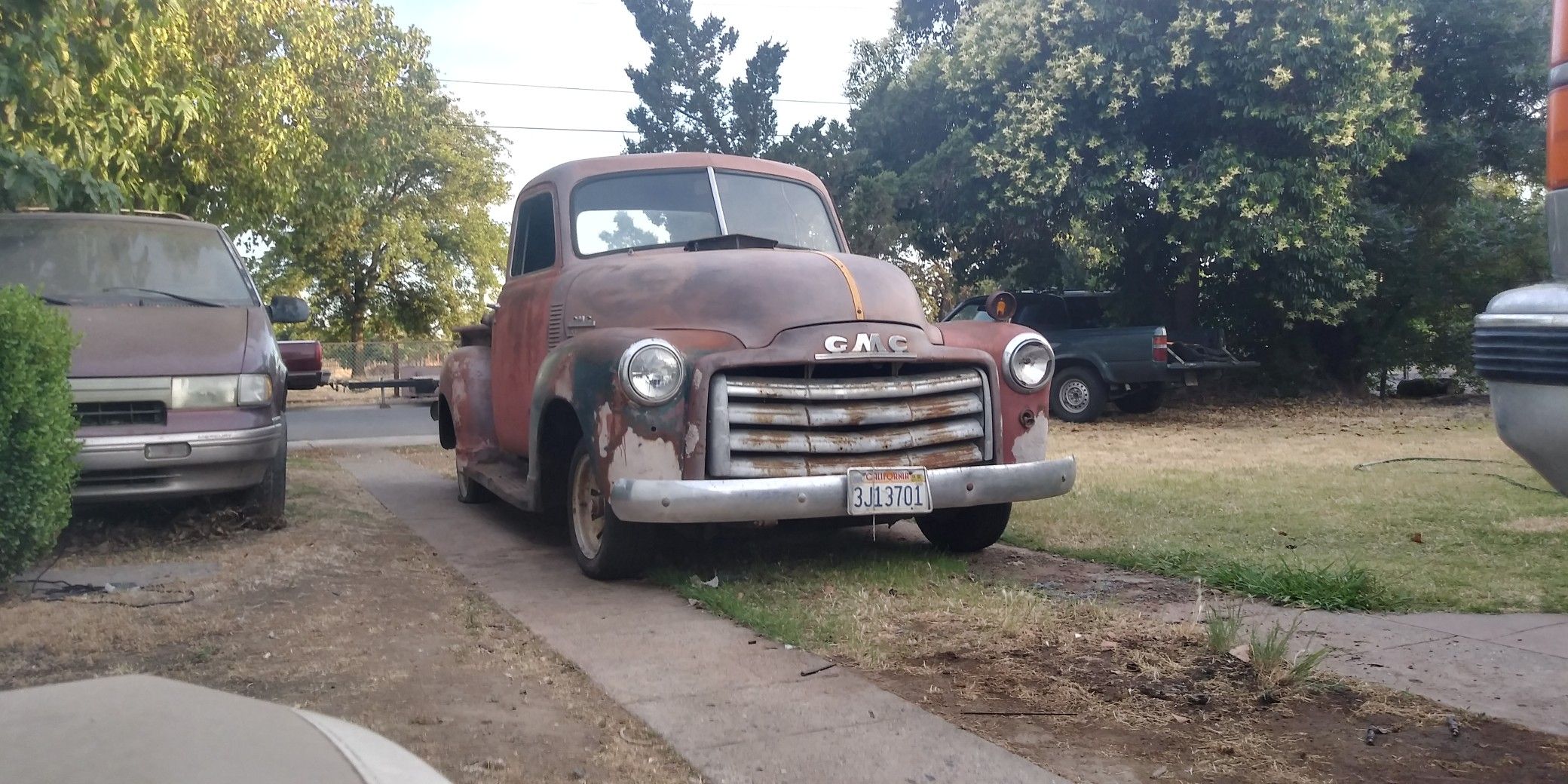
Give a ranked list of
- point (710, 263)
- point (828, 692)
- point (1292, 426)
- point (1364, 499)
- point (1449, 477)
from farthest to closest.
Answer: point (1292, 426), point (1449, 477), point (1364, 499), point (710, 263), point (828, 692)

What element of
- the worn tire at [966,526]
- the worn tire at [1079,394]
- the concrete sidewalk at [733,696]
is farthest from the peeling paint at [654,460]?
the worn tire at [1079,394]

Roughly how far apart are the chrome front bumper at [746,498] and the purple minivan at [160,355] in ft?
8.18

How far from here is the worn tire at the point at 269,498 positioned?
698 centimetres

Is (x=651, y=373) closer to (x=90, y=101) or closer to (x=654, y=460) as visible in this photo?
(x=654, y=460)

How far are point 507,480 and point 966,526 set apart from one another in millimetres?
2524

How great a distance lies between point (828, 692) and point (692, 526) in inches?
96.6

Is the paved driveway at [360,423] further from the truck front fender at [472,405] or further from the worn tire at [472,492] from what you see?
the truck front fender at [472,405]

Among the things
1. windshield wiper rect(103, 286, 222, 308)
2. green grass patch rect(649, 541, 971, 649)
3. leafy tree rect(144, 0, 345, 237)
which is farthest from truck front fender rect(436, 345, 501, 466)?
leafy tree rect(144, 0, 345, 237)

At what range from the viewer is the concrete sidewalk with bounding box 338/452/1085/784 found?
3.35 meters

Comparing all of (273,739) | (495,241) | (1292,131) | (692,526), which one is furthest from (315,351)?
A: (495,241)

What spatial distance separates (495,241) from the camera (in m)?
41.1

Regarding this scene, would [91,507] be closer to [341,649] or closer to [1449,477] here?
[341,649]

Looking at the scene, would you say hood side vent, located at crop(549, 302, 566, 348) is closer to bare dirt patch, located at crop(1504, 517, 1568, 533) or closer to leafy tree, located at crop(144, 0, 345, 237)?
bare dirt patch, located at crop(1504, 517, 1568, 533)

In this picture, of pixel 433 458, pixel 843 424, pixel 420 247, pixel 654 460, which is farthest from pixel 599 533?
pixel 420 247
